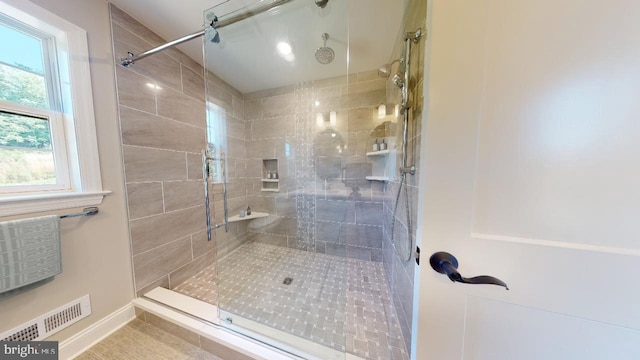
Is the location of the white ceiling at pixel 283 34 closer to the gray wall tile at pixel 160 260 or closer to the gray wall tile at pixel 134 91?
the gray wall tile at pixel 134 91

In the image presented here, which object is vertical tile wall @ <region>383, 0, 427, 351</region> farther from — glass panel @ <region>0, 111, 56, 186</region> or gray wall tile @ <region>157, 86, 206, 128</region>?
glass panel @ <region>0, 111, 56, 186</region>

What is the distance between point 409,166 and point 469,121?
2.03 feet

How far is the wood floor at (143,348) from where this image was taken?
3.62 ft

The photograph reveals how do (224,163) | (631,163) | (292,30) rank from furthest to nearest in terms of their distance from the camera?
1. (224,163)
2. (292,30)
3. (631,163)

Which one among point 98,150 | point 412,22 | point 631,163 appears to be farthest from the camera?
point 98,150

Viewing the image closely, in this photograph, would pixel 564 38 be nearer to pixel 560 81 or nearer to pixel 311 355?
pixel 560 81

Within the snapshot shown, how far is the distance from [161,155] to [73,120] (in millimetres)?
517

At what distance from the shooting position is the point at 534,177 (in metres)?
0.49

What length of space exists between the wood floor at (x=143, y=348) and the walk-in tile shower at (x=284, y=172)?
25 centimetres

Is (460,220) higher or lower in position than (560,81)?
lower

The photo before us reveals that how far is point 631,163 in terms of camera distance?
429mm

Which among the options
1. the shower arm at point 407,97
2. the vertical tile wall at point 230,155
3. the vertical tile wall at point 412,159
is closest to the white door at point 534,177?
the vertical tile wall at point 412,159

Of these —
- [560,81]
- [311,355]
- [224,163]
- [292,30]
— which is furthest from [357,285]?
[292,30]

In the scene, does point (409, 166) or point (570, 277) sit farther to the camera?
point (409, 166)
